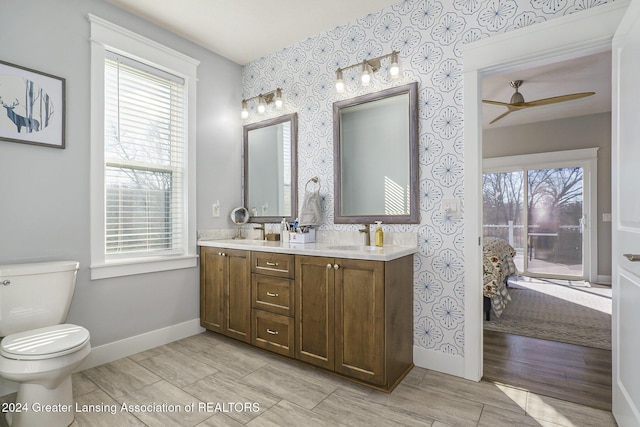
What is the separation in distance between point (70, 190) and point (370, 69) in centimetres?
233

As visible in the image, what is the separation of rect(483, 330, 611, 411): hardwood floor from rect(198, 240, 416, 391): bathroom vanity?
698 mm

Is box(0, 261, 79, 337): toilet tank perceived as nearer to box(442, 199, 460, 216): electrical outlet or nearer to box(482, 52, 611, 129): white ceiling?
box(442, 199, 460, 216): electrical outlet

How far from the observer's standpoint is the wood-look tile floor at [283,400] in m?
1.76

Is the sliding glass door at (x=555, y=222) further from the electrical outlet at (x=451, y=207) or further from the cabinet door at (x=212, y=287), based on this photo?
the cabinet door at (x=212, y=287)

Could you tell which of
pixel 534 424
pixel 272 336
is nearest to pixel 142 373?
pixel 272 336

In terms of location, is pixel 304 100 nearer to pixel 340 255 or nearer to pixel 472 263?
pixel 340 255

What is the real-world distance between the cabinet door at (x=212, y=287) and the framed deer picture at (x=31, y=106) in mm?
1364

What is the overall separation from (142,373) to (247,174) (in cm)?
198

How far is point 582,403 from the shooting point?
6.25 feet

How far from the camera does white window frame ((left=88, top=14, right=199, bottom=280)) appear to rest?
2.39m

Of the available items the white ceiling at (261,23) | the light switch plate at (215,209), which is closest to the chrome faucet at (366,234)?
the white ceiling at (261,23)

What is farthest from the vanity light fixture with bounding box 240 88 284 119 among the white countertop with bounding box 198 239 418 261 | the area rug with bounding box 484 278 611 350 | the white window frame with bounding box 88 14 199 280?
the area rug with bounding box 484 278 611 350

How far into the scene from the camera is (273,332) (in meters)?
2.47

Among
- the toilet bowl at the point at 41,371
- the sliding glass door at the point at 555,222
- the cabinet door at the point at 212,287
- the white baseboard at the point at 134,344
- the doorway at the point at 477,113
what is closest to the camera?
the toilet bowl at the point at 41,371
